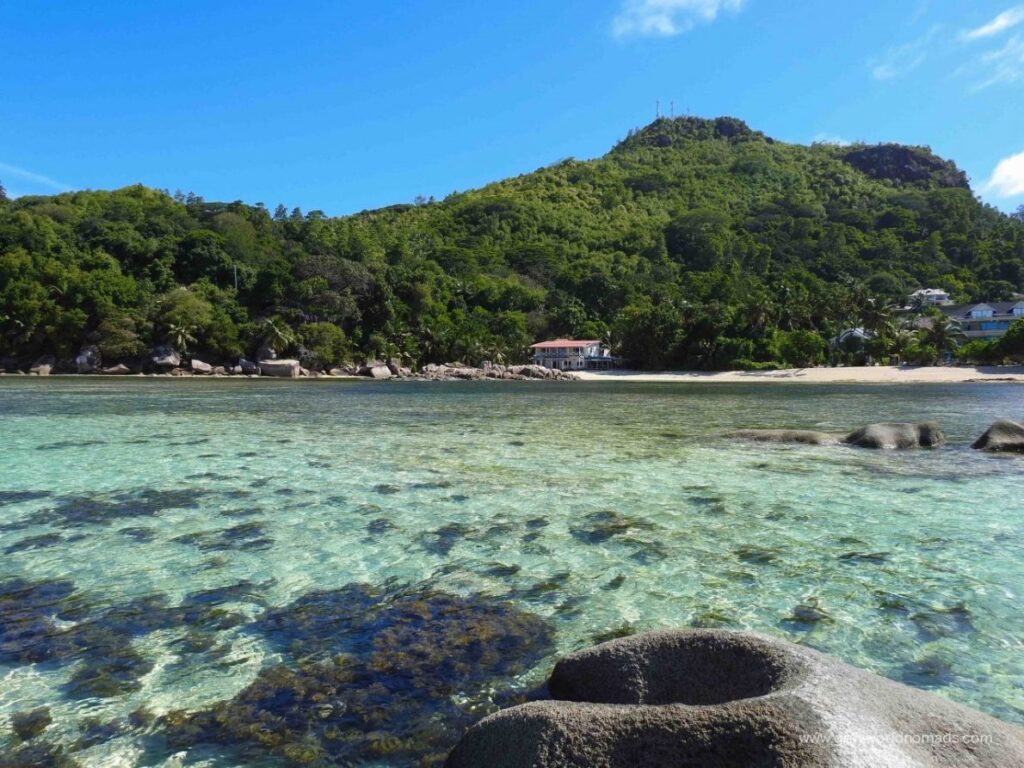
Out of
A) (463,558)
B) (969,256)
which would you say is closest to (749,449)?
(463,558)

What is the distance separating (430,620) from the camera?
5418 mm

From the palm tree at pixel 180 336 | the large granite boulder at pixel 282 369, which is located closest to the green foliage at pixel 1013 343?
the large granite boulder at pixel 282 369

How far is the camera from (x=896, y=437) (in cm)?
1561

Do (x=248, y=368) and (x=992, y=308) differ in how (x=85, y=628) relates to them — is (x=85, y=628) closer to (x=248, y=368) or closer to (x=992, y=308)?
(x=248, y=368)

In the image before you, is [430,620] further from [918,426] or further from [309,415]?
[309,415]

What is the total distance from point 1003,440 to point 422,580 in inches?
589

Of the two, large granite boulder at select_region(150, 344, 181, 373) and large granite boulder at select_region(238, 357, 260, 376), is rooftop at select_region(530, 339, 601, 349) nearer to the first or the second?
large granite boulder at select_region(238, 357, 260, 376)

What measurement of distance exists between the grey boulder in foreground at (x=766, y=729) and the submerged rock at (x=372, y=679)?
783 millimetres

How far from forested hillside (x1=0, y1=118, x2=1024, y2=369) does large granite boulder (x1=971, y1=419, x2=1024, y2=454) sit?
57791 millimetres

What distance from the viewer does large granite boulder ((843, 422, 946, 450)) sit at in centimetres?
1542

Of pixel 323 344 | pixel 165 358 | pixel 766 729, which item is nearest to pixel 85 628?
pixel 766 729

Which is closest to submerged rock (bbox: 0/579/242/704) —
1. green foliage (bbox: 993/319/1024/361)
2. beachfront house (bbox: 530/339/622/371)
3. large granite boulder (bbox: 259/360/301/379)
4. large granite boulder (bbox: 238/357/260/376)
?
large granite boulder (bbox: 259/360/301/379)

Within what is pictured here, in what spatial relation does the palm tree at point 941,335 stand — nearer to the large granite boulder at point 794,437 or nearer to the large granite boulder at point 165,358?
the large granite boulder at point 794,437

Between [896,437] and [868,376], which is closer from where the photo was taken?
[896,437]
